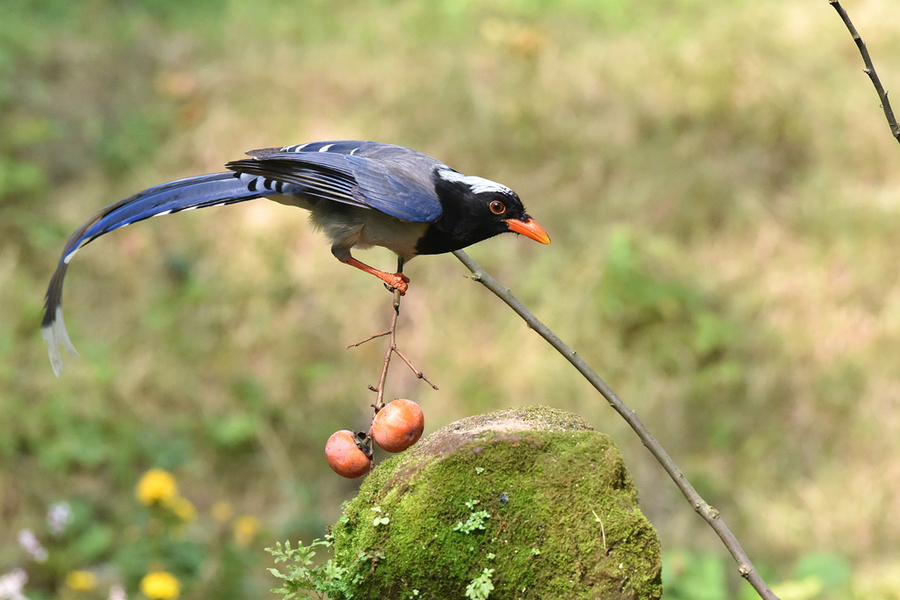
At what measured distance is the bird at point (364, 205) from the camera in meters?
2.15

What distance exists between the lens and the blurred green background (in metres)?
5.16

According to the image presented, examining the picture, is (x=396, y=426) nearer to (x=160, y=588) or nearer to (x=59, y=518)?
(x=160, y=588)

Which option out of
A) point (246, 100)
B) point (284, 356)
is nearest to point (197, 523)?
point (284, 356)

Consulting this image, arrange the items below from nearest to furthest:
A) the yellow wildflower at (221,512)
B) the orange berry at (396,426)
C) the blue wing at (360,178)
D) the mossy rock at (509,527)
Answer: the mossy rock at (509,527)
the orange berry at (396,426)
the blue wing at (360,178)
the yellow wildflower at (221,512)

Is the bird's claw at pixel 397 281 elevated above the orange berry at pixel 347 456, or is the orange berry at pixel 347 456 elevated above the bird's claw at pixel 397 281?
the bird's claw at pixel 397 281

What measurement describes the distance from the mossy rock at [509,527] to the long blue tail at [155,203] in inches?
34.6

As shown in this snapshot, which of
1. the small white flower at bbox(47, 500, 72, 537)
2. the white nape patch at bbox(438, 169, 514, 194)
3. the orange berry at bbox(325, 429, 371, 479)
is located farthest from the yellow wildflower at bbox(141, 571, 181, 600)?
the white nape patch at bbox(438, 169, 514, 194)

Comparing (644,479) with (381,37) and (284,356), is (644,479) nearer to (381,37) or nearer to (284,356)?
(284,356)

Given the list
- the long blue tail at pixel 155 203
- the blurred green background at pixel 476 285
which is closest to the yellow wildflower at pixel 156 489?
the blurred green background at pixel 476 285

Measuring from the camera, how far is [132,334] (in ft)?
20.5

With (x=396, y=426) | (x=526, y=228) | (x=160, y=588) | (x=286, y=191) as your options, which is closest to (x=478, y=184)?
(x=526, y=228)

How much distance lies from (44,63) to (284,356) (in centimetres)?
429

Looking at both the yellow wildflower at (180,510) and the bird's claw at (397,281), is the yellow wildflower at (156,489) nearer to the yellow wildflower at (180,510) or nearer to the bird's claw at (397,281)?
the yellow wildflower at (180,510)

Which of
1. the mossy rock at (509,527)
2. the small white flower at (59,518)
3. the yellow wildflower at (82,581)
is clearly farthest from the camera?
the small white flower at (59,518)
